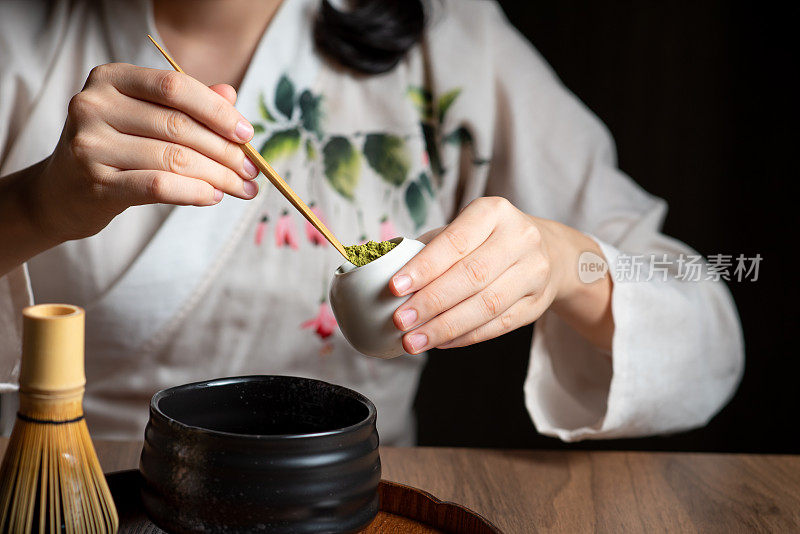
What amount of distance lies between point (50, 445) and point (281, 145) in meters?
0.75

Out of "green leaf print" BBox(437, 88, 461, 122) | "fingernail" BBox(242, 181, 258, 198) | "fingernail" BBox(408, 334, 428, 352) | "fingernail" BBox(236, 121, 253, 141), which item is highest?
"fingernail" BBox(236, 121, 253, 141)

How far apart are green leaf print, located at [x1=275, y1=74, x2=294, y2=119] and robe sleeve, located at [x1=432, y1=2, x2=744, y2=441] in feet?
0.93

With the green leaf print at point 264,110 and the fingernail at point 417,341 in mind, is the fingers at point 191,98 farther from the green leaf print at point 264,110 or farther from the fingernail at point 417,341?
the green leaf print at point 264,110

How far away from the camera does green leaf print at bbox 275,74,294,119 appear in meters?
1.16

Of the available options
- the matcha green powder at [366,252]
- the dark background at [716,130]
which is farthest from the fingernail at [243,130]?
the dark background at [716,130]

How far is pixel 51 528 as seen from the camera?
0.48 metres

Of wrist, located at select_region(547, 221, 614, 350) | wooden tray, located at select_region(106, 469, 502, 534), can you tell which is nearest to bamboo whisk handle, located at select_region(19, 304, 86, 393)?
wooden tray, located at select_region(106, 469, 502, 534)

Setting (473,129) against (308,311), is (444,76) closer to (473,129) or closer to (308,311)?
(473,129)

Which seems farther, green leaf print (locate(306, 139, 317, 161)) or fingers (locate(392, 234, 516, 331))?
green leaf print (locate(306, 139, 317, 161))

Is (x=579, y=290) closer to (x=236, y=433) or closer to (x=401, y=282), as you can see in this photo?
(x=401, y=282)

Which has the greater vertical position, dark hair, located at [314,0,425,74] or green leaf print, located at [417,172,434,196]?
dark hair, located at [314,0,425,74]

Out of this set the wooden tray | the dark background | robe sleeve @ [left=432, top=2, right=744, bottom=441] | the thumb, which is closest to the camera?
the wooden tray

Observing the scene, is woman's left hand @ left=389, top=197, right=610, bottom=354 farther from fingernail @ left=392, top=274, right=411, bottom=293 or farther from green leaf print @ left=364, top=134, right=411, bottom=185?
green leaf print @ left=364, top=134, right=411, bottom=185

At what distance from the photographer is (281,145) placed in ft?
3.83
